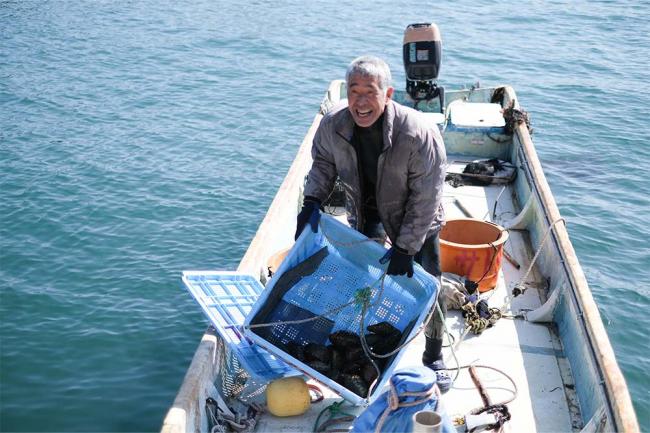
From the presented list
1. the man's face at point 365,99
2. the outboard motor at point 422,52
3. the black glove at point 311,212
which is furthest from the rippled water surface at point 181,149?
the man's face at point 365,99

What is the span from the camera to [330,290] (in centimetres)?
542

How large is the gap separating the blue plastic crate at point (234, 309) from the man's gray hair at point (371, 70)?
2.02 meters

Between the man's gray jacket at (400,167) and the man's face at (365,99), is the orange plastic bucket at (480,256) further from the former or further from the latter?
the man's face at (365,99)

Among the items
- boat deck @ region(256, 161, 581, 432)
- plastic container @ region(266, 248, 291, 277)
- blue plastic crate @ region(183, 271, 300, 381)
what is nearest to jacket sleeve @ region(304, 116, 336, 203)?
blue plastic crate @ region(183, 271, 300, 381)

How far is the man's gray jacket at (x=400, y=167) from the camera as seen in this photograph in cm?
436

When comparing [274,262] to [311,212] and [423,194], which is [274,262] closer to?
[311,212]

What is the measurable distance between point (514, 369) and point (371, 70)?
267cm

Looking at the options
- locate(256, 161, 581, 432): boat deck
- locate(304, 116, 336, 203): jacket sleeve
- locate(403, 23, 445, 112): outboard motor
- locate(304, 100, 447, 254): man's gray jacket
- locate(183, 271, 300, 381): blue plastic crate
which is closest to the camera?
locate(304, 100, 447, 254): man's gray jacket

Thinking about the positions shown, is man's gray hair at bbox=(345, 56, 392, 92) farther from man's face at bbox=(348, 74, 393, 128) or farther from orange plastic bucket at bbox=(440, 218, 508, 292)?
orange plastic bucket at bbox=(440, 218, 508, 292)

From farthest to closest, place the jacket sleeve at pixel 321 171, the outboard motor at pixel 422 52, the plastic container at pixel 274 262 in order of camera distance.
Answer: the outboard motor at pixel 422 52 → the plastic container at pixel 274 262 → the jacket sleeve at pixel 321 171

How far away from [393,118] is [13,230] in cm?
745

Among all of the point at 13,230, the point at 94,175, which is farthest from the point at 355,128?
the point at 94,175

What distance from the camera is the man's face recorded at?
4.14 m

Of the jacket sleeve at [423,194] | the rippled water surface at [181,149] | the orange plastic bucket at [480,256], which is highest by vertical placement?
the jacket sleeve at [423,194]
